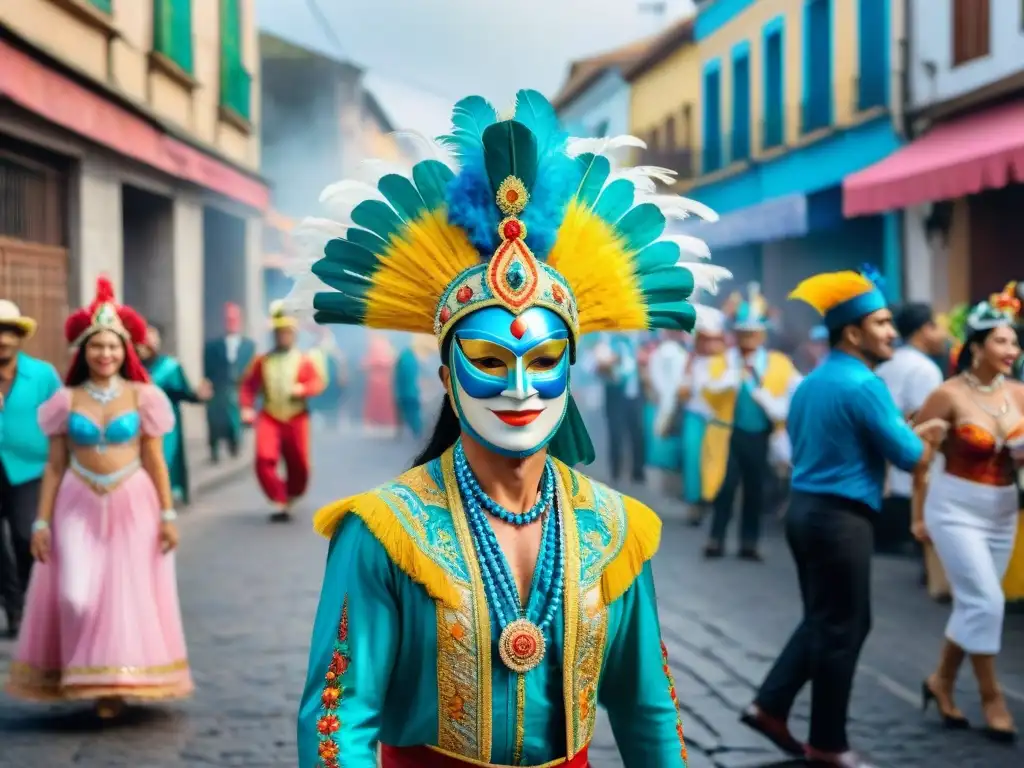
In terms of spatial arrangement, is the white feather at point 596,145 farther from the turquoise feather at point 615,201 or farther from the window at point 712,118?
the window at point 712,118

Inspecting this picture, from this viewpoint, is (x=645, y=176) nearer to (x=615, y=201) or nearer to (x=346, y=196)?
(x=615, y=201)

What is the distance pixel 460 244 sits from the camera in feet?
10.2

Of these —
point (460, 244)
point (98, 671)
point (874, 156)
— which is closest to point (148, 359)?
point (98, 671)

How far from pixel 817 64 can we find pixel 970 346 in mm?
17545

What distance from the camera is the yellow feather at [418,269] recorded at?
309 cm

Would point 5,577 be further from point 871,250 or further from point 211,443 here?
point 871,250

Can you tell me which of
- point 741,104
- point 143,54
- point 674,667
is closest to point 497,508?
point 674,667

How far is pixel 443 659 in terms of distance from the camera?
290cm

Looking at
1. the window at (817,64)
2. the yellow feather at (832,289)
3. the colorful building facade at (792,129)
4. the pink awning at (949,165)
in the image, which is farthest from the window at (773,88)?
the yellow feather at (832,289)

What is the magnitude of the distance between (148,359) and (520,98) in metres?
8.05

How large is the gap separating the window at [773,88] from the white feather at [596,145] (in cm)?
2292

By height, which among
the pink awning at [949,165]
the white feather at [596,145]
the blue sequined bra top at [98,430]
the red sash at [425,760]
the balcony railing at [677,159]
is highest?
the balcony railing at [677,159]

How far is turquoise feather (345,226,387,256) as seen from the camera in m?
3.10

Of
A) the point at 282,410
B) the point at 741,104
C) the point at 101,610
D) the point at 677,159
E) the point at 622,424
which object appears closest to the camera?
the point at 101,610
